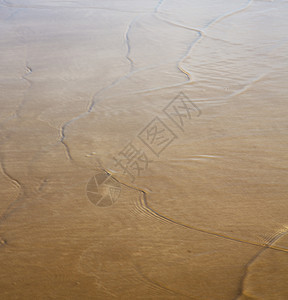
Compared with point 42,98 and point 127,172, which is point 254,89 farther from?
point 42,98

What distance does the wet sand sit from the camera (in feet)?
4.77

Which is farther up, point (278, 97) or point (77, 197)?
point (278, 97)

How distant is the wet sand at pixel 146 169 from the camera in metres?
1.45

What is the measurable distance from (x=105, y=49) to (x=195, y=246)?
310 centimetres

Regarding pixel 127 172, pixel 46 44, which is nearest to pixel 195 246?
pixel 127 172

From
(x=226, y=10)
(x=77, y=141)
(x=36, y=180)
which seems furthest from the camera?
(x=226, y=10)

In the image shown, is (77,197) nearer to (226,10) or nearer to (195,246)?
(195,246)

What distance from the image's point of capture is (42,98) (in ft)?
10.1

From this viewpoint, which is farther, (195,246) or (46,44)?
(46,44)

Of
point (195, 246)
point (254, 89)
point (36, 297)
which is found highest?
point (254, 89)

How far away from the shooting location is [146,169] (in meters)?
2.10

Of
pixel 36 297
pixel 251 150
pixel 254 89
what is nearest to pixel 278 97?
pixel 254 89

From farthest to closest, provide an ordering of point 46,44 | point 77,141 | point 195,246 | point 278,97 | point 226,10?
point 226,10
point 46,44
point 278,97
point 77,141
point 195,246

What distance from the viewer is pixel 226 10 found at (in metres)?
5.39
